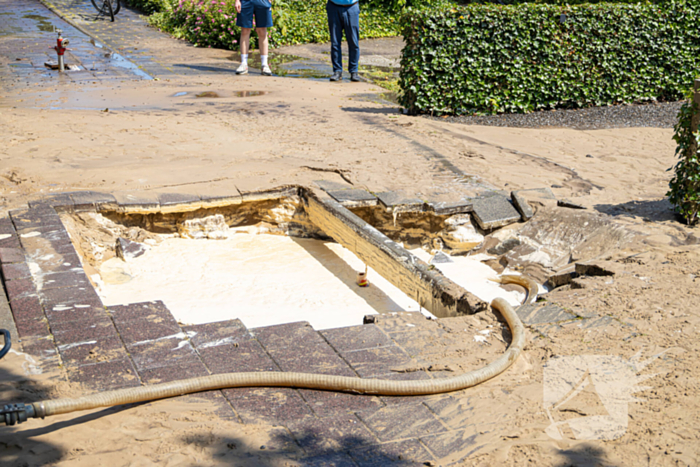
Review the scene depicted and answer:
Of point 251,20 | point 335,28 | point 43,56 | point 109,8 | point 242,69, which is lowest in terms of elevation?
point 242,69

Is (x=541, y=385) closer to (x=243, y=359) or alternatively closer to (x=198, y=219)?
(x=243, y=359)

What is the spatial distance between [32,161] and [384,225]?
349cm

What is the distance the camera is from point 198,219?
18.1 feet

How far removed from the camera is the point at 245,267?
5152 millimetres

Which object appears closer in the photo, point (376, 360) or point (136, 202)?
point (376, 360)

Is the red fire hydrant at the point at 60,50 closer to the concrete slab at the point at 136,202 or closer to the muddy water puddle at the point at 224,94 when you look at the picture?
the muddy water puddle at the point at 224,94

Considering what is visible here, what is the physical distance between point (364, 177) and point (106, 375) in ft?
12.2

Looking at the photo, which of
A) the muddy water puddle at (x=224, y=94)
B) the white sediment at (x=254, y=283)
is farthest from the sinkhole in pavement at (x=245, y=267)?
the muddy water puddle at (x=224, y=94)

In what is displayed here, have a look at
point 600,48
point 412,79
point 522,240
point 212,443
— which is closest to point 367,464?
point 212,443

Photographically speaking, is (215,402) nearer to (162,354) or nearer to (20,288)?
(162,354)

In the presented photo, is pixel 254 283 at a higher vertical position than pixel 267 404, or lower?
lower

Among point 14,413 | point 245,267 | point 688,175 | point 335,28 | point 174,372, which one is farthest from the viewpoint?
point 335,28

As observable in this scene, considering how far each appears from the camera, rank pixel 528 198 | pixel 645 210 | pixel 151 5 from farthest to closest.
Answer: pixel 151 5 → pixel 528 198 → pixel 645 210

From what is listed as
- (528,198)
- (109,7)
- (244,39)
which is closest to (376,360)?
(528,198)
